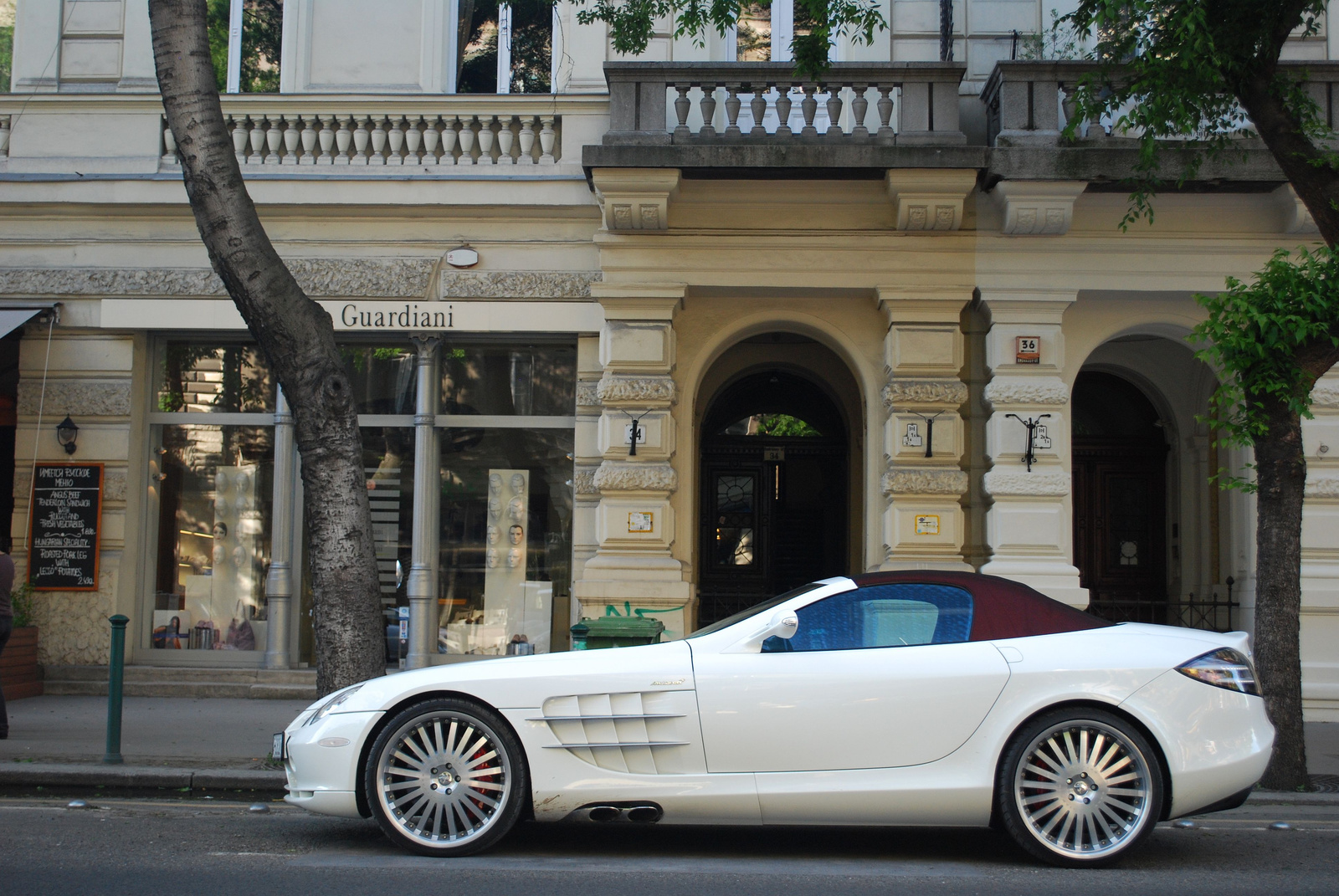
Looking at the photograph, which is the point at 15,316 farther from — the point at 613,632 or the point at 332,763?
the point at 332,763

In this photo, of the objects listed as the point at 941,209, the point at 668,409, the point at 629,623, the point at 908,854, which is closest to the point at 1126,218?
the point at 941,209

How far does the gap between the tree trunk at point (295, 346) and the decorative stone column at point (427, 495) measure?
396cm

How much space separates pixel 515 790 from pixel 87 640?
312 inches

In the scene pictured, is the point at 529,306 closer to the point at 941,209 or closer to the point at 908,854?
the point at 941,209

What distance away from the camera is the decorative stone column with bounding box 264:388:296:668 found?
38.3 ft

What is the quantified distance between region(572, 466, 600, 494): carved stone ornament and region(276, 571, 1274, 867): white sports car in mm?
5951

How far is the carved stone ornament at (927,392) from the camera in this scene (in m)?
11.0

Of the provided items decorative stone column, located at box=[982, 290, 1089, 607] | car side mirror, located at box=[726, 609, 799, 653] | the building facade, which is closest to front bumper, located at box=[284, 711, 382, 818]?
car side mirror, located at box=[726, 609, 799, 653]

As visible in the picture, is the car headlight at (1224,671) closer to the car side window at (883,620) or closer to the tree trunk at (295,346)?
the car side window at (883,620)

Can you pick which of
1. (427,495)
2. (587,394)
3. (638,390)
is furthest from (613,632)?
(427,495)

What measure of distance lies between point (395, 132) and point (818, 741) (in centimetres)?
853

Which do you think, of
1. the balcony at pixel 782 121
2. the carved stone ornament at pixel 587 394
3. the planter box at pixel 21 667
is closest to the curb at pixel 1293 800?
the balcony at pixel 782 121

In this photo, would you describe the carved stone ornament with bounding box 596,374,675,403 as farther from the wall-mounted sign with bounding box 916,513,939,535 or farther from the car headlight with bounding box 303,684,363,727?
the car headlight with bounding box 303,684,363,727

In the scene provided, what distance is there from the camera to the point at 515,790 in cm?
531
